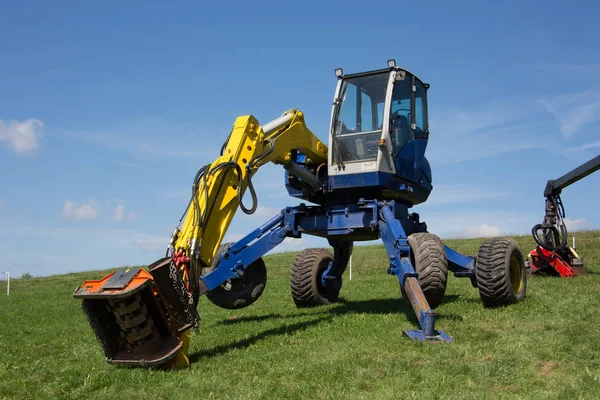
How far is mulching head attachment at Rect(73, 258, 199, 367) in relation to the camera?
24.6 feet

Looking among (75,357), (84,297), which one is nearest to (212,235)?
(84,297)

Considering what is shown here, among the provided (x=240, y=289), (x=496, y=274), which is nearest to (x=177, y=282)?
(x=240, y=289)

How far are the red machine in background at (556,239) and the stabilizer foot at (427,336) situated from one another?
1088 cm

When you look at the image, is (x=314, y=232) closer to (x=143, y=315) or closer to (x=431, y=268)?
(x=431, y=268)

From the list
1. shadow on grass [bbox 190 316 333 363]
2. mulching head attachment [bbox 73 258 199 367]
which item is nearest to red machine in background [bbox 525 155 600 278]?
shadow on grass [bbox 190 316 333 363]

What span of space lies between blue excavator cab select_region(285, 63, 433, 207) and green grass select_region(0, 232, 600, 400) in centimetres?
232

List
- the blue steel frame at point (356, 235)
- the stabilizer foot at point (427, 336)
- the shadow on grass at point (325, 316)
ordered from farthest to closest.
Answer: the blue steel frame at point (356, 235) < the shadow on grass at point (325, 316) < the stabilizer foot at point (427, 336)

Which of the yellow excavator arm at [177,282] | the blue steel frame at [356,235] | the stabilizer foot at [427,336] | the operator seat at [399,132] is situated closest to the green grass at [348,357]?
the stabilizer foot at [427,336]

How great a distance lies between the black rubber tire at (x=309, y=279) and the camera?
13.9 metres

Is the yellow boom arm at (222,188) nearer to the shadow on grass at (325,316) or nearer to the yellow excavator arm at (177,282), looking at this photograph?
the yellow excavator arm at (177,282)

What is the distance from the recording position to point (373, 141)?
1183cm

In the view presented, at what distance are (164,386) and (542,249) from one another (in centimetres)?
Result: 1465

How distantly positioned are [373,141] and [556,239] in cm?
1011

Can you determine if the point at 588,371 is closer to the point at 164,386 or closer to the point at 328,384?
the point at 328,384
